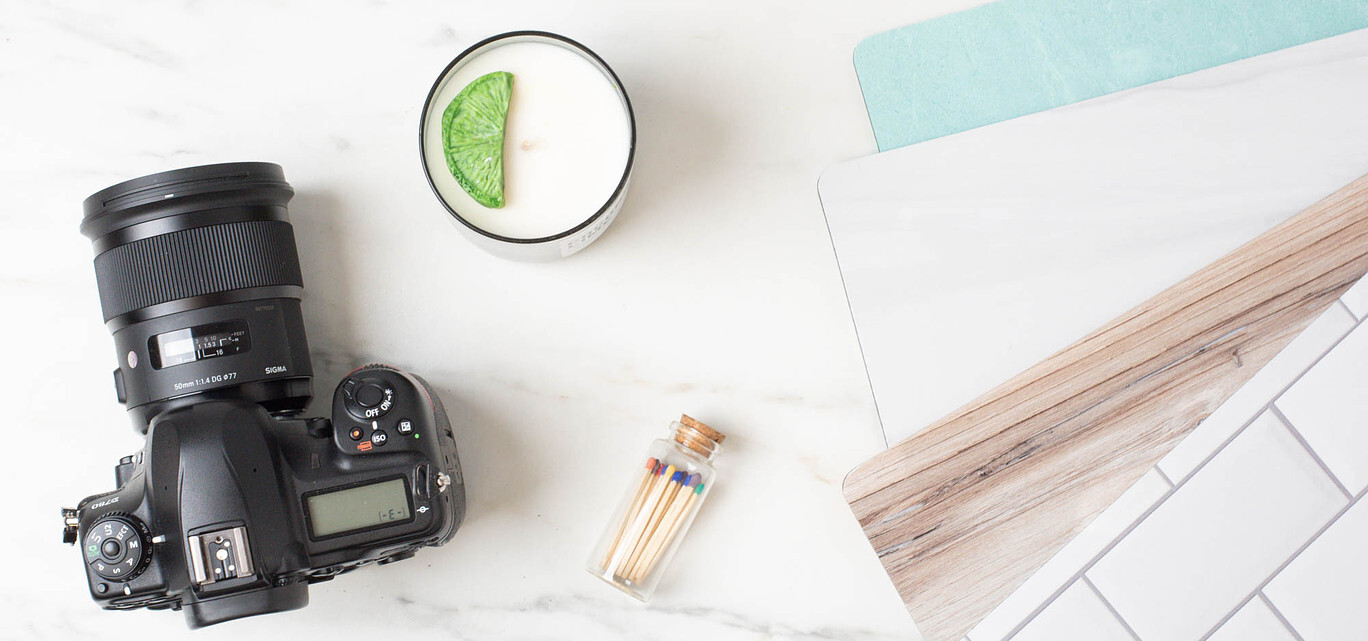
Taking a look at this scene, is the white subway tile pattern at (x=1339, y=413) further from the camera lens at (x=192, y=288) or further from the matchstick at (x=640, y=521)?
the camera lens at (x=192, y=288)

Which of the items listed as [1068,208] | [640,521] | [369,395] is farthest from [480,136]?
[1068,208]

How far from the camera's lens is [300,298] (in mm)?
658

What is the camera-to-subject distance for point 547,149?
619 millimetres

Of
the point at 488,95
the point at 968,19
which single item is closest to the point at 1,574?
the point at 488,95

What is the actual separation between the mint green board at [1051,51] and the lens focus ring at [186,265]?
473 millimetres

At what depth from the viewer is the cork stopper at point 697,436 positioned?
25.9 inches

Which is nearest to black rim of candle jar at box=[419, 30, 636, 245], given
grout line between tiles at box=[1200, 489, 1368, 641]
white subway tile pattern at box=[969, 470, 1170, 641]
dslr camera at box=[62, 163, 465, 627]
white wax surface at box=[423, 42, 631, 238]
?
white wax surface at box=[423, 42, 631, 238]

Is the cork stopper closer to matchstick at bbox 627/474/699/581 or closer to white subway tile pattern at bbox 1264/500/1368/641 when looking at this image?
A: matchstick at bbox 627/474/699/581

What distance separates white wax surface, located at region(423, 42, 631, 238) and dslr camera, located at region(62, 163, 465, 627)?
0.13 m

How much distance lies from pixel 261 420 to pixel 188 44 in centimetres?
35

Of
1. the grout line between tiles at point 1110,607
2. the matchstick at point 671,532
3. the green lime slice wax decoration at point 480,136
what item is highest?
the green lime slice wax decoration at point 480,136

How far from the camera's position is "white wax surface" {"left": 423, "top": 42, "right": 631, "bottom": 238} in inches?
24.3

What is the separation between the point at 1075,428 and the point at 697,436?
264mm

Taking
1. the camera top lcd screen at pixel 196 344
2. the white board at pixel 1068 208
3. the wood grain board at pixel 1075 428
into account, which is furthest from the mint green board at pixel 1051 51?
the camera top lcd screen at pixel 196 344
